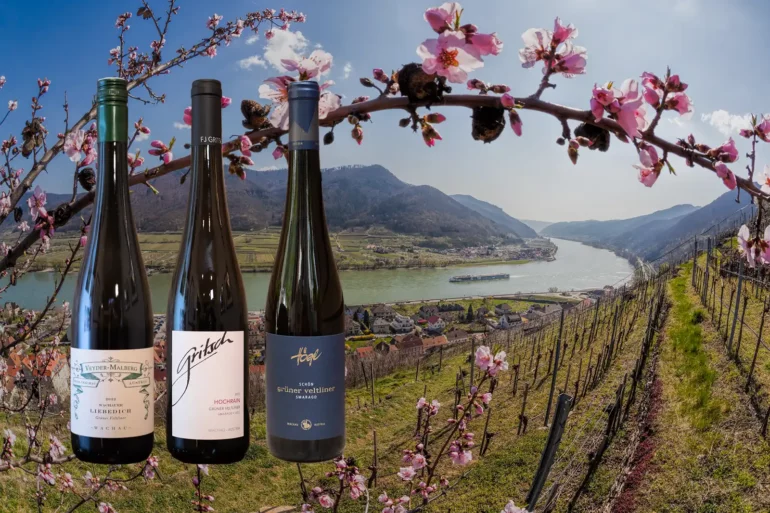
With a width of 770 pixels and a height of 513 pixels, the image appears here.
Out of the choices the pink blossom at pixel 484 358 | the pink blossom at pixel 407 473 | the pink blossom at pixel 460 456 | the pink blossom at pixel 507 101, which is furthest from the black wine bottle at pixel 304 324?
the pink blossom at pixel 407 473

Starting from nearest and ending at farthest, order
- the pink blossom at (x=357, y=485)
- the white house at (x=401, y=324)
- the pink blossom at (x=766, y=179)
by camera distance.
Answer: the pink blossom at (x=766, y=179) → the pink blossom at (x=357, y=485) → the white house at (x=401, y=324)

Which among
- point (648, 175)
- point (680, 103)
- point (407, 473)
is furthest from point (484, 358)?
point (680, 103)

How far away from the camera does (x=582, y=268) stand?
46531 mm

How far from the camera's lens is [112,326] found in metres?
1.18

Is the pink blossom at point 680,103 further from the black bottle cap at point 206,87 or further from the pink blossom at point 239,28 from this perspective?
the pink blossom at point 239,28

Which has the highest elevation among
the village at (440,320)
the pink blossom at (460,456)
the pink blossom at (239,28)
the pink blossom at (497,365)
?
the pink blossom at (239,28)

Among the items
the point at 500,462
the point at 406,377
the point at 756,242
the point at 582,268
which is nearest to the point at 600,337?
the point at 406,377

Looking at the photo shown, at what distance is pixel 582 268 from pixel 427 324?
947 inches

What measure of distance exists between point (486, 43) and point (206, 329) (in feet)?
2.41

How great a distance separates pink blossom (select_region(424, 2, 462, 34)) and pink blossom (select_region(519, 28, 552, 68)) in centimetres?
22

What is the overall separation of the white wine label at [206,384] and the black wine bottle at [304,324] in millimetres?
65

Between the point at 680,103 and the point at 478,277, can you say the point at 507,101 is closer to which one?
the point at 680,103

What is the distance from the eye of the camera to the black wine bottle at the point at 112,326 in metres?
1.09

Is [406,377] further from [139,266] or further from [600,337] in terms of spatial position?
[139,266]
